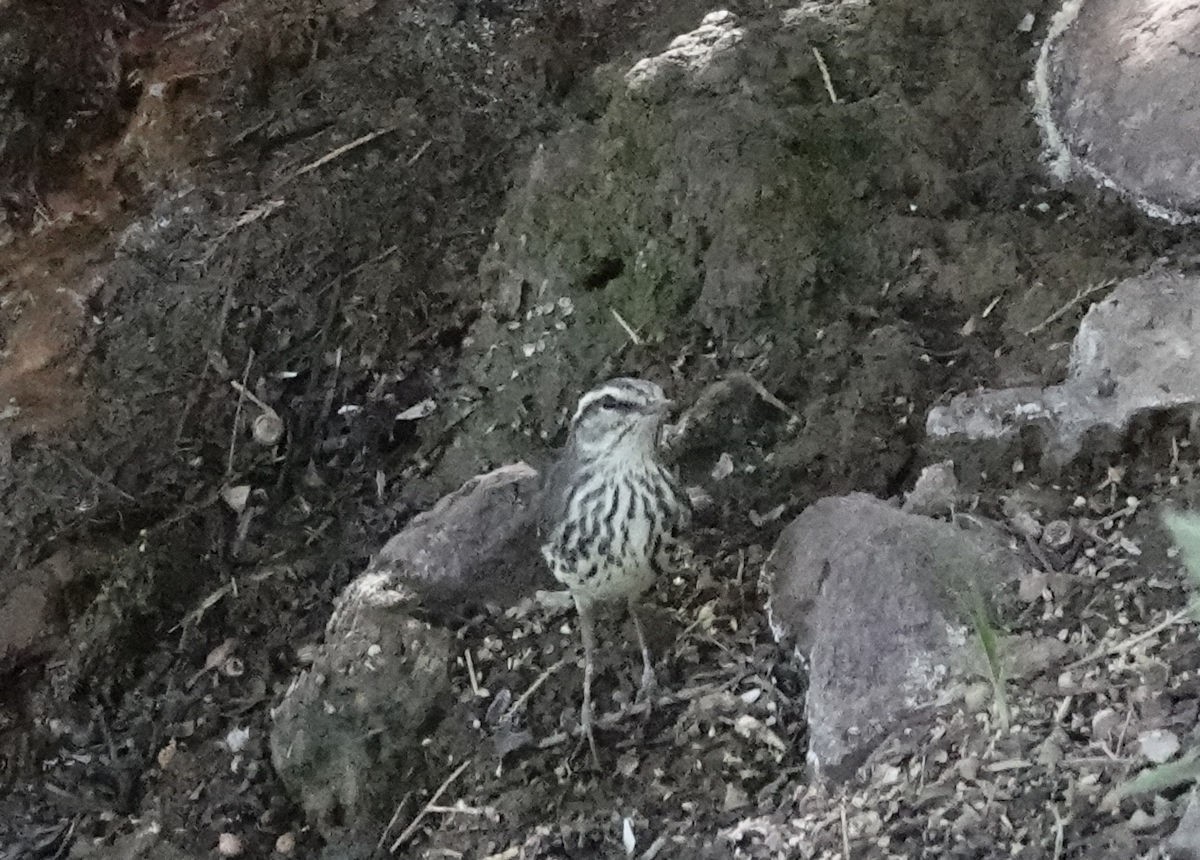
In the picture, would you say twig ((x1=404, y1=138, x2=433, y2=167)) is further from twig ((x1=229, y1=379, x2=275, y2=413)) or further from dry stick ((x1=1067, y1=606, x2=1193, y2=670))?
dry stick ((x1=1067, y1=606, x2=1193, y2=670))

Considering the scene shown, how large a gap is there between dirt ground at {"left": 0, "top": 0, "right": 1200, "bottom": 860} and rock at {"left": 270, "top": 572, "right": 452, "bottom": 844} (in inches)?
3.5

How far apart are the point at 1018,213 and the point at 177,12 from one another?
399cm

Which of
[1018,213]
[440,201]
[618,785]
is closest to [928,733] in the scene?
[618,785]

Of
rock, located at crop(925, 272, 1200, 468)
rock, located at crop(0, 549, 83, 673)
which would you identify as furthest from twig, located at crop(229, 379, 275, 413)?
rock, located at crop(925, 272, 1200, 468)

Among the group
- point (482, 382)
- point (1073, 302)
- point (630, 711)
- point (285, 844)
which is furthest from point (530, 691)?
point (1073, 302)

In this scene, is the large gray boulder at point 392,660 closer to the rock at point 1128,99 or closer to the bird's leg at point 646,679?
the bird's leg at point 646,679

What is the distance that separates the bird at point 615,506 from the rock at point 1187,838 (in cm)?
169

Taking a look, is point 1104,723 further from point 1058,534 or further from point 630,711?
point 630,711

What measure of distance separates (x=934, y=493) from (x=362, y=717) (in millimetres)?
1777

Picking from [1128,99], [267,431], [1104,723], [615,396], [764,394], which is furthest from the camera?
[267,431]

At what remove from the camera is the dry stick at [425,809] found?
3.49 m

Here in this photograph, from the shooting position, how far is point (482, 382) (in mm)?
4832

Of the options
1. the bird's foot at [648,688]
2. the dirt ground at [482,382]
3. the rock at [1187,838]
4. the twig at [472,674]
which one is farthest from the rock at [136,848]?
the rock at [1187,838]

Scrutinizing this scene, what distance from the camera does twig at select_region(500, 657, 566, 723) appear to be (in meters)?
3.73
